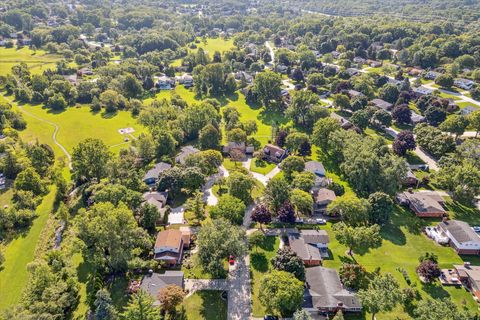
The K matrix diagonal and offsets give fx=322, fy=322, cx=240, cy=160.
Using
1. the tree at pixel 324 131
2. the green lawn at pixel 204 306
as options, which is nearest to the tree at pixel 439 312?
the green lawn at pixel 204 306

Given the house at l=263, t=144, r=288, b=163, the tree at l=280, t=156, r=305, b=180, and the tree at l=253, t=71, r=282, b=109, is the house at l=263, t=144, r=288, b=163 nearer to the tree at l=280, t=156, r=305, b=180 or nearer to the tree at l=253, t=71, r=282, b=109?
the tree at l=280, t=156, r=305, b=180

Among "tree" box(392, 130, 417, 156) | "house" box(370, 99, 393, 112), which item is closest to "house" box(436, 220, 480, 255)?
A: "tree" box(392, 130, 417, 156)

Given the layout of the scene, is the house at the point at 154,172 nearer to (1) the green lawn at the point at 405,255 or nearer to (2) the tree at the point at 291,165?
(2) the tree at the point at 291,165

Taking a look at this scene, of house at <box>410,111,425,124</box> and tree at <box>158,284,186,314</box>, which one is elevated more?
tree at <box>158,284,186,314</box>

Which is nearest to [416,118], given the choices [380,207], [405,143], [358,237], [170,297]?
[405,143]

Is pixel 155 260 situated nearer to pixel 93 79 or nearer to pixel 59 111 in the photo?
pixel 59 111

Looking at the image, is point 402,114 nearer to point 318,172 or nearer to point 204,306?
point 318,172
